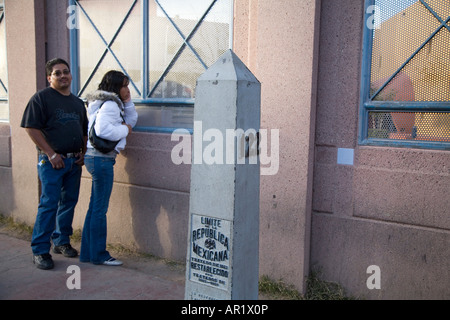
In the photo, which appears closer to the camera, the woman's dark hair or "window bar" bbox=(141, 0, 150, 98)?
the woman's dark hair

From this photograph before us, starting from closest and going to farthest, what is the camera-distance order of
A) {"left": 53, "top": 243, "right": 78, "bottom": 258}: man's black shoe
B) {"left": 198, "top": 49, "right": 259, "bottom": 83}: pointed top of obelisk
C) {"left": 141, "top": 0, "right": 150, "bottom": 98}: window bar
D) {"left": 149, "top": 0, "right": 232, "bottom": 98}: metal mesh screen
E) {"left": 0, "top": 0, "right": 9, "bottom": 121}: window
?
{"left": 198, "top": 49, "right": 259, "bottom": 83}: pointed top of obelisk < {"left": 149, "top": 0, "right": 232, "bottom": 98}: metal mesh screen < {"left": 53, "top": 243, "right": 78, "bottom": 258}: man's black shoe < {"left": 141, "top": 0, "right": 150, "bottom": 98}: window bar < {"left": 0, "top": 0, "right": 9, "bottom": 121}: window

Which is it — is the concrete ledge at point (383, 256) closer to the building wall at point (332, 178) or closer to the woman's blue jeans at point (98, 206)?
the building wall at point (332, 178)

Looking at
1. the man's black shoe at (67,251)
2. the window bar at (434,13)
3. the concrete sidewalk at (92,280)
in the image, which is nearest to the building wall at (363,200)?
the window bar at (434,13)

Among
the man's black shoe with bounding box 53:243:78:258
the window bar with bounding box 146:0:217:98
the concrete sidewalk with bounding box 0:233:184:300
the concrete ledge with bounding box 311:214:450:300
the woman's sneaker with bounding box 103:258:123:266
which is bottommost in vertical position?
the concrete sidewalk with bounding box 0:233:184:300

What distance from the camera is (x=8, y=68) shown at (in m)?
5.88

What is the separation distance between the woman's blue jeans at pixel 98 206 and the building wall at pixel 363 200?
Answer: 2070mm

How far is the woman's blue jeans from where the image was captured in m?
4.29

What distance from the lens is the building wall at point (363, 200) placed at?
335cm

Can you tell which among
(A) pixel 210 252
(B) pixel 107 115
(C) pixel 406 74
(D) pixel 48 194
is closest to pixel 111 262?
(D) pixel 48 194

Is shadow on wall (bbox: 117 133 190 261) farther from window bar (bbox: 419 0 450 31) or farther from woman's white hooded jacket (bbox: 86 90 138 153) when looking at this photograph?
window bar (bbox: 419 0 450 31)

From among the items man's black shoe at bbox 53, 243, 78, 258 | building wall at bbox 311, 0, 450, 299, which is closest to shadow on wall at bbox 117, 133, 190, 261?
man's black shoe at bbox 53, 243, 78, 258

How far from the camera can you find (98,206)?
4.34 metres

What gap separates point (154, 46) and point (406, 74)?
2.74 metres

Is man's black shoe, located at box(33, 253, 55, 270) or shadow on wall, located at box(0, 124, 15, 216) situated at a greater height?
shadow on wall, located at box(0, 124, 15, 216)
